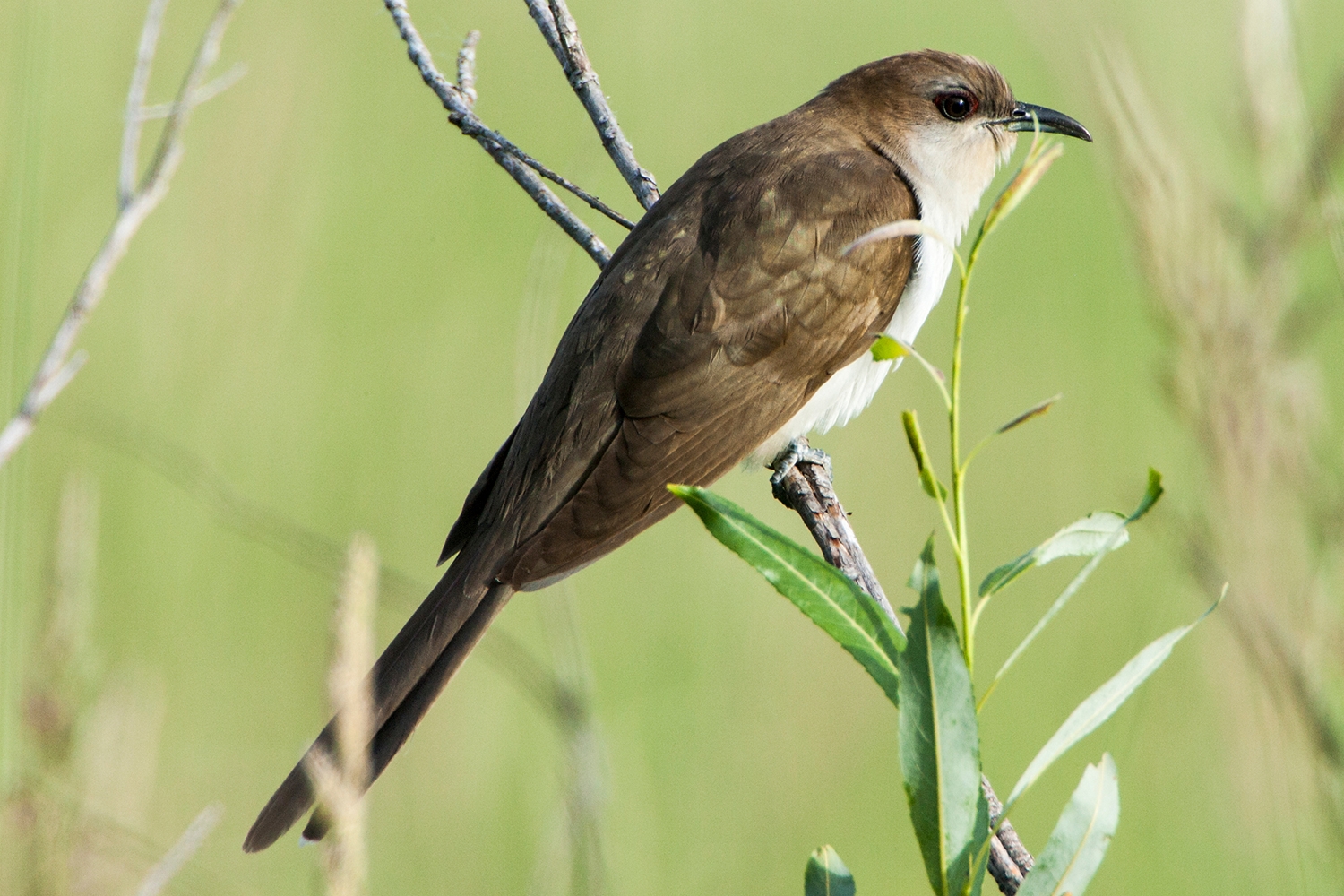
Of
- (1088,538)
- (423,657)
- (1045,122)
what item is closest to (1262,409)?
(1088,538)

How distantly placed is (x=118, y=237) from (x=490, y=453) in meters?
2.94

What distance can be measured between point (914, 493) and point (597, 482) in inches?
88.1

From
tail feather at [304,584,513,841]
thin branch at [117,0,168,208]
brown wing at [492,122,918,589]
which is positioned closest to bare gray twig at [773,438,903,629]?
brown wing at [492,122,918,589]

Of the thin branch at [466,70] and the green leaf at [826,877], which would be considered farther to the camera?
the thin branch at [466,70]

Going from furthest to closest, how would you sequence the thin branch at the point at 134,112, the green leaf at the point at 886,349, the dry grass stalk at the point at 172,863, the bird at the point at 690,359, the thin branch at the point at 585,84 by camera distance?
1. the thin branch at the point at 585,84
2. the bird at the point at 690,359
3. the thin branch at the point at 134,112
4. the dry grass stalk at the point at 172,863
5. the green leaf at the point at 886,349

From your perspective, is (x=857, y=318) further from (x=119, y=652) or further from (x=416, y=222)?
(x=416, y=222)

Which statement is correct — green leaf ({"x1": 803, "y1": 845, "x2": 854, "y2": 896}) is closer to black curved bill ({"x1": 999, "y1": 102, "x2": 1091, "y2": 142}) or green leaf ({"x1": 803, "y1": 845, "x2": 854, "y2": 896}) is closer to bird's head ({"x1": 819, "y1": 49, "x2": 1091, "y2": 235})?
bird's head ({"x1": 819, "y1": 49, "x2": 1091, "y2": 235})

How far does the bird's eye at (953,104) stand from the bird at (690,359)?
18.9 inches

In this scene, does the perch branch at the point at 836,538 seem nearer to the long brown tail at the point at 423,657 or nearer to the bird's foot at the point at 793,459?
the bird's foot at the point at 793,459

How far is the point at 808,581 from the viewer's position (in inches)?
45.3

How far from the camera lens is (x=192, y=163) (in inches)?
219

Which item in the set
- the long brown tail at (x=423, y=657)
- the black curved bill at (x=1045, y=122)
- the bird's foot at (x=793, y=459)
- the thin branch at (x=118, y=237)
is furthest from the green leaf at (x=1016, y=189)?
the black curved bill at (x=1045, y=122)

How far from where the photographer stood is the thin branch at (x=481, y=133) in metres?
3.11

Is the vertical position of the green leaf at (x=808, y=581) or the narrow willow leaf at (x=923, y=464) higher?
the narrow willow leaf at (x=923, y=464)
